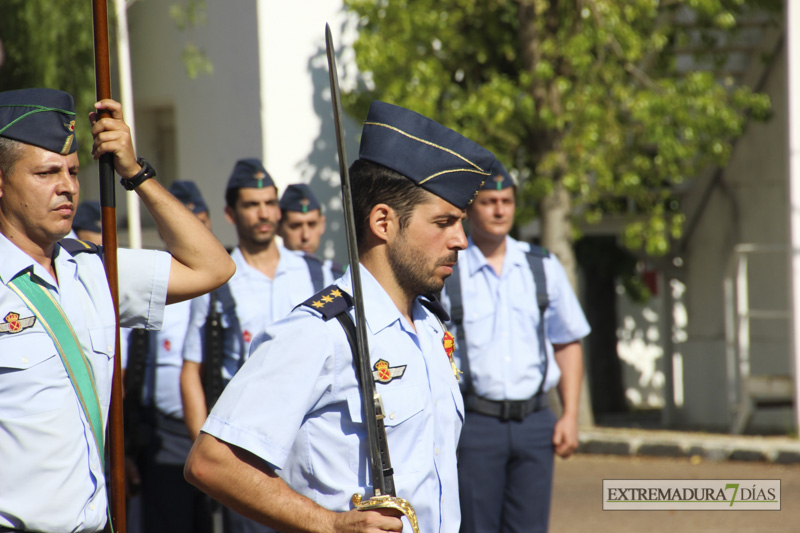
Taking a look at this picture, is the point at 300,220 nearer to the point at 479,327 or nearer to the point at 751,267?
the point at 479,327

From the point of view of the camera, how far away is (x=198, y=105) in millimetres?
12734

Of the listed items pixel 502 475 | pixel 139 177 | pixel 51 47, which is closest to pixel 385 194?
pixel 139 177

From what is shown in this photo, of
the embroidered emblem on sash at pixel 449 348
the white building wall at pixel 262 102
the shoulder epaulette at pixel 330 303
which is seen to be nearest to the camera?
the shoulder epaulette at pixel 330 303

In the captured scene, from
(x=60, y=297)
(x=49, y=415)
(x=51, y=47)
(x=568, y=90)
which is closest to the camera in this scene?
(x=49, y=415)

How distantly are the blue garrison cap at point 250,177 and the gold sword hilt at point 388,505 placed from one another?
3256 mm

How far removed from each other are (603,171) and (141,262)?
8.46 metres

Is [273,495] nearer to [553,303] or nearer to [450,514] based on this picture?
[450,514]

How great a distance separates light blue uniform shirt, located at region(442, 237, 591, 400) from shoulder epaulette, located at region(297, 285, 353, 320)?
2.50 meters

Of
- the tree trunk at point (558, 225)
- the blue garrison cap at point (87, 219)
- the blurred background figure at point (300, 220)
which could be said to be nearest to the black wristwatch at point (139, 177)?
the blue garrison cap at point (87, 219)

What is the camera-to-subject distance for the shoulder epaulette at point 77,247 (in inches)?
112

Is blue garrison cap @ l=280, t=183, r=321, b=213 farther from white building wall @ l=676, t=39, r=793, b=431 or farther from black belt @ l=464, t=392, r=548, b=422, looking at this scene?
white building wall @ l=676, t=39, r=793, b=431

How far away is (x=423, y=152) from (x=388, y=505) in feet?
2.87

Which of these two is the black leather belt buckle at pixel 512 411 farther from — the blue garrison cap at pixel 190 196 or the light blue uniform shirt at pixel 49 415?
the light blue uniform shirt at pixel 49 415

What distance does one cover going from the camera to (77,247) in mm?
2877
